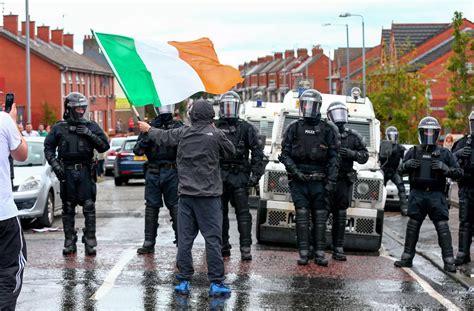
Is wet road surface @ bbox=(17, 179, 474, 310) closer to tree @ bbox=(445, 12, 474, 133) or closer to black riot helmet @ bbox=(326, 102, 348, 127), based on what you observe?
black riot helmet @ bbox=(326, 102, 348, 127)

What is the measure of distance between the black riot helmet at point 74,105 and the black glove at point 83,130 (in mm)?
98

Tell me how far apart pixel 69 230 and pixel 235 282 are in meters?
2.87

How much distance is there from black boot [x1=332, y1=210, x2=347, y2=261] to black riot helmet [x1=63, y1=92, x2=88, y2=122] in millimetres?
3483

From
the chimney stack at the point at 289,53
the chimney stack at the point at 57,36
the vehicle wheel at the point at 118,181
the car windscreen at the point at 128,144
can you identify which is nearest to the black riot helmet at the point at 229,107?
the vehicle wheel at the point at 118,181

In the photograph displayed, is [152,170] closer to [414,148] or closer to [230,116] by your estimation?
[230,116]

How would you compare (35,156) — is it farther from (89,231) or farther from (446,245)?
(446,245)

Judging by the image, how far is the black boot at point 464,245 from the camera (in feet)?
38.9

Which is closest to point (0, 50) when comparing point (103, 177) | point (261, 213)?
point (103, 177)

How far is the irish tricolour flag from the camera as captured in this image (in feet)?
34.8

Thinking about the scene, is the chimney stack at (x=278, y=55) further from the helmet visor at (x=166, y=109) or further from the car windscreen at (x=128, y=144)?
the helmet visor at (x=166, y=109)

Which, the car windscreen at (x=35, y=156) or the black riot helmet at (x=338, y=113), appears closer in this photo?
the black riot helmet at (x=338, y=113)

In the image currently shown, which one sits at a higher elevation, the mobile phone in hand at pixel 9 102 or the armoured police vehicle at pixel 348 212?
the mobile phone in hand at pixel 9 102

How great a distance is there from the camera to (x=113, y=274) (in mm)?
10242

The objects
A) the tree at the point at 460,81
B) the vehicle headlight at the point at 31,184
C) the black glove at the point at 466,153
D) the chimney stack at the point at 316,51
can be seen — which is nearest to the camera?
the black glove at the point at 466,153
